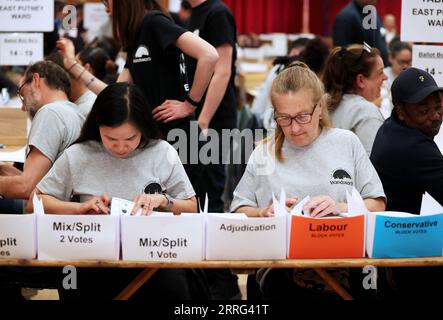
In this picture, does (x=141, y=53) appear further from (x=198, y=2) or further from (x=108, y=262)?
(x=108, y=262)

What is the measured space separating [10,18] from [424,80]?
7.77 feet

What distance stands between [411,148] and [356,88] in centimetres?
93

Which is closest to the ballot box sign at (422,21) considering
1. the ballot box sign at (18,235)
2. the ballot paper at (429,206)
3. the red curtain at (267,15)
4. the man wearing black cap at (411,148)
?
the man wearing black cap at (411,148)

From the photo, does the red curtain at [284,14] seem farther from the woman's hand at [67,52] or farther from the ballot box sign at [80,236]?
the ballot box sign at [80,236]

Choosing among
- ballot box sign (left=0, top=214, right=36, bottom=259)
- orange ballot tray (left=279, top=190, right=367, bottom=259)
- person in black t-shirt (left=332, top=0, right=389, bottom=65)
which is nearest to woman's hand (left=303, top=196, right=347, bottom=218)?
orange ballot tray (left=279, top=190, right=367, bottom=259)

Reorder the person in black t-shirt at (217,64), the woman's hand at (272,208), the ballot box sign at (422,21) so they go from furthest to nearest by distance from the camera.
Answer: the person in black t-shirt at (217,64), the ballot box sign at (422,21), the woman's hand at (272,208)

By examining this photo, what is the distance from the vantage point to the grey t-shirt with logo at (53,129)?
3441 millimetres

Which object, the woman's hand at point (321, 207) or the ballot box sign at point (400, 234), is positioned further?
the woman's hand at point (321, 207)

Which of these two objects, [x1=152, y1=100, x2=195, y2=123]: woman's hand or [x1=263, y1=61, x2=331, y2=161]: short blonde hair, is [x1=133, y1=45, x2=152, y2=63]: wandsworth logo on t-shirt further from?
[x1=263, y1=61, x2=331, y2=161]: short blonde hair

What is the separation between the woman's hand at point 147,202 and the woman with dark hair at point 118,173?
0.07 ft

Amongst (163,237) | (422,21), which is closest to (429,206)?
(163,237)

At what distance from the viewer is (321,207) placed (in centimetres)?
282

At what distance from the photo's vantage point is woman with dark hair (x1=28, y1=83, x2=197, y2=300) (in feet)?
10.1

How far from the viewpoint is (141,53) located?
376 cm
